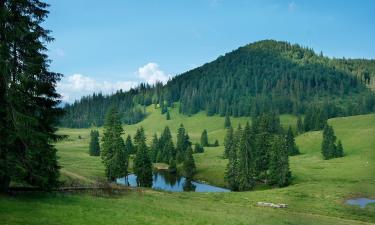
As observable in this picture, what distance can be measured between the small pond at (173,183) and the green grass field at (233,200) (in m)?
5.98

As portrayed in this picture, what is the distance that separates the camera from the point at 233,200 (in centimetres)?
7019

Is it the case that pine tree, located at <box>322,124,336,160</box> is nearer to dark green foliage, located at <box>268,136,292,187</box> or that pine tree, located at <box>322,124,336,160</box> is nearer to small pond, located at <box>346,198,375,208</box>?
dark green foliage, located at <box>268,136,292,187</box>

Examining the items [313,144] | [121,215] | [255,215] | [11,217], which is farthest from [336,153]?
[11,217]

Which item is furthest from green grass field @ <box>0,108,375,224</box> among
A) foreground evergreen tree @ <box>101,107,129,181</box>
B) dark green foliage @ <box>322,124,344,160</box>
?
foreground evergreen tree @ <box>101,107,129,181</box>

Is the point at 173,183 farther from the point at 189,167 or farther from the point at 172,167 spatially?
the point at 172,167

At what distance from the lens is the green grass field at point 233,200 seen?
3133 centimetres

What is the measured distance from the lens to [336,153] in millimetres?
142750

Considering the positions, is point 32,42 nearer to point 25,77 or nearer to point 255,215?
point 25,77

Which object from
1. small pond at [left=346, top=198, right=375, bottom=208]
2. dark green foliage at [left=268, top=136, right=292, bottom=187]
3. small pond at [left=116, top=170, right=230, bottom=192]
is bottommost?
small pond at [left=116, top=170, right=230, bottom=192]

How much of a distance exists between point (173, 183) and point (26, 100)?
84.5 meters

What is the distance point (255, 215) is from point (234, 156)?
53.5 meters

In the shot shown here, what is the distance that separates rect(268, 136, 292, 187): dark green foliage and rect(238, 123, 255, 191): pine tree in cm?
558

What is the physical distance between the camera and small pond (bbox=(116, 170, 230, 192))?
348 feet

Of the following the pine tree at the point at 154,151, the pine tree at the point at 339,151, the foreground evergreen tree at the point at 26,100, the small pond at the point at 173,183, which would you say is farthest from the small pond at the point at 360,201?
the pine tree at the point at 154,151
